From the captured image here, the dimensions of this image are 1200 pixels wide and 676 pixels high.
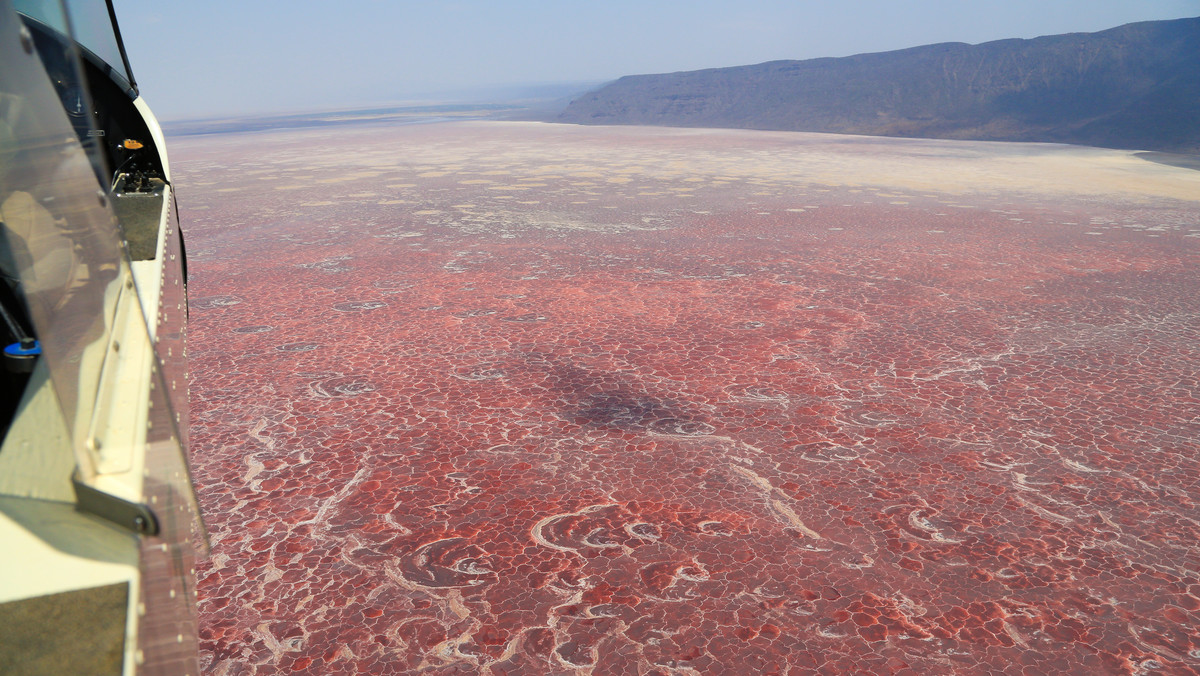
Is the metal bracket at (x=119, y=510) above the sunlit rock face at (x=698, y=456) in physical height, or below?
above

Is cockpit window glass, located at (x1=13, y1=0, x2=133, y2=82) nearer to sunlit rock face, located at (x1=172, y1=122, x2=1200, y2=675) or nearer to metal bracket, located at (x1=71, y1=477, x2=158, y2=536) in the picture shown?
metal bracket, located at (x1=71, y1=477, x2=158, y2=536)

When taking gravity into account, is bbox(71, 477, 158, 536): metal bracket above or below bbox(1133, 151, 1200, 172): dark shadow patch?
above

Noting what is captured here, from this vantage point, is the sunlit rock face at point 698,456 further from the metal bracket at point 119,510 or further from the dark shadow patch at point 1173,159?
the dark shadow patch at point 1173,159

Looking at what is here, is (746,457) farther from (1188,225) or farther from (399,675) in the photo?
(1188,225)

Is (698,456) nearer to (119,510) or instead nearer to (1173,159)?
(119,510)

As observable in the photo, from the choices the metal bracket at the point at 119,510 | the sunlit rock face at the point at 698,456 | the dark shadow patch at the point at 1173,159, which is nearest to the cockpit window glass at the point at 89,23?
the metal bracket at the point at 119,510

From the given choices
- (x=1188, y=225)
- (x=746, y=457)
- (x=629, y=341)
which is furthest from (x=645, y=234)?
(x=1188, y=225)

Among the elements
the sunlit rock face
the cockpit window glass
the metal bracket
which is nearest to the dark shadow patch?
the sunlit rock face
